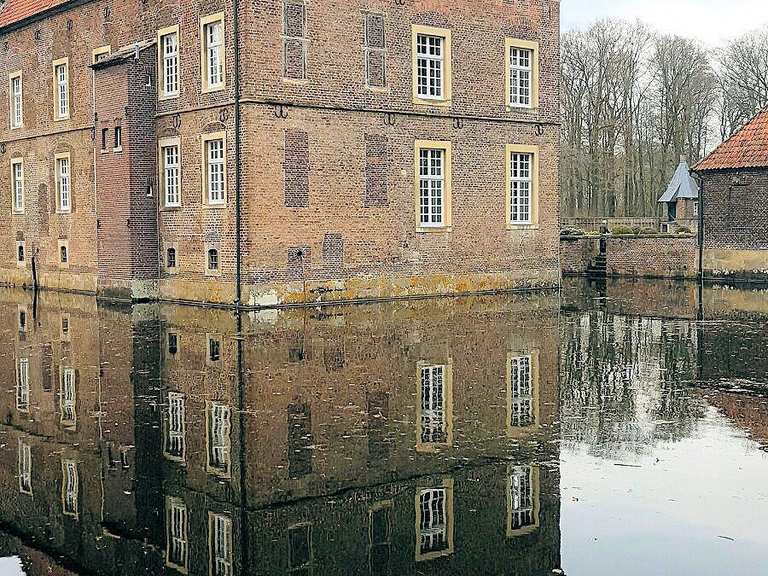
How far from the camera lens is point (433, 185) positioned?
27.5 metres

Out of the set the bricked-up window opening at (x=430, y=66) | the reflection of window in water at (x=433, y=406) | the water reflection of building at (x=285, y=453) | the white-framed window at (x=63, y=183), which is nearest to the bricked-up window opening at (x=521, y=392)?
the water reflection of building at (x=285, y=453)

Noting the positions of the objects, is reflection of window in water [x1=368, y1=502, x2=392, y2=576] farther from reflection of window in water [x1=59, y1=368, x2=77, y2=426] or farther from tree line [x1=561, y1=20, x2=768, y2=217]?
tree line [x1=561, y1=20, x2=768, y2=217]

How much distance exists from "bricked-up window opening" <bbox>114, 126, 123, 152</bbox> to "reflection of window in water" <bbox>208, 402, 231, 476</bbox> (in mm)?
16155

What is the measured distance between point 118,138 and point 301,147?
5220 millimetres

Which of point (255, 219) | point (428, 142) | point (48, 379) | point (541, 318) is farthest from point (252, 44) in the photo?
point (48, 379)

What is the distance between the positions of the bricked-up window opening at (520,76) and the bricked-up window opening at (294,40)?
22.0 ft

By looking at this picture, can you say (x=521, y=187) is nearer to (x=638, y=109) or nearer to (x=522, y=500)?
(x=522, y=500)

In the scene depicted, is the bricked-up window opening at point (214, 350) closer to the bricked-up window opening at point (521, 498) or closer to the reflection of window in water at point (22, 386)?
the reflection of window in water at point (22, 386)

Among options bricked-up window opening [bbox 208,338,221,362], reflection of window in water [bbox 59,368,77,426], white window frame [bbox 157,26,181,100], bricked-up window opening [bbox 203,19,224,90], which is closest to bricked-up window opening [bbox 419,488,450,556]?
reflection of window in water [bbox 59,368,77,426]

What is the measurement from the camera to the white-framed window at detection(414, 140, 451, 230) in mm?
27062

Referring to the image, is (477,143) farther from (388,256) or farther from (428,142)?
(388,256)

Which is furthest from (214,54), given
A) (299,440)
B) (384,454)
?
(384,454)

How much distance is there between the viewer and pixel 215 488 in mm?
8500

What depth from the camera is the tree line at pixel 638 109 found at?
62.1m
